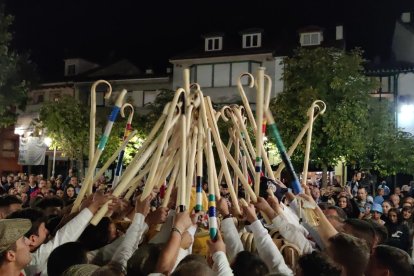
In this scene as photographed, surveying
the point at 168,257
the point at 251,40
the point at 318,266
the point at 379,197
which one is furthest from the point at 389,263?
the point at 251,40

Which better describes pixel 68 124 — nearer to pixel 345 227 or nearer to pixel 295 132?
pixel 295 132

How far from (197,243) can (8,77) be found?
76.1 feet

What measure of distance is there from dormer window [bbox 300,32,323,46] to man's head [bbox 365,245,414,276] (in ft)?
110

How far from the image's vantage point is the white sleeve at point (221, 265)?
4250 millimetres

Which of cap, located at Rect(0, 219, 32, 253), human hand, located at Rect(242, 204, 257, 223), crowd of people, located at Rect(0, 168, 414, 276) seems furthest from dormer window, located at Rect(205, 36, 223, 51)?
cap, located at Rect(0, 219, 32, 253)

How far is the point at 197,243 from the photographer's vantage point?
5.91m

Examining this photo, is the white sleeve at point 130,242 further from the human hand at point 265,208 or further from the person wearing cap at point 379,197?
the person wearing cap at point 379,197

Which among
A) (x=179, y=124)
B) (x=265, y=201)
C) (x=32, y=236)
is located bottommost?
(x=32, y=236)

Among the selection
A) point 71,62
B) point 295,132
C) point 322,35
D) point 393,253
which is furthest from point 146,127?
point 393,253

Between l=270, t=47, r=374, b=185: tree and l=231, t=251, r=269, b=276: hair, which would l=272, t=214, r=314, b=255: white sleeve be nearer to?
l=231, t=251, r=269, b=276: hair

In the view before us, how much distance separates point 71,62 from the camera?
46.9 meters

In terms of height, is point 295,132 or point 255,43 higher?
point 255,43

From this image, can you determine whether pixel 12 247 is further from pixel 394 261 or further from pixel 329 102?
pixel 329 102

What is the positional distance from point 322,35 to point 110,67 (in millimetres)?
19230
